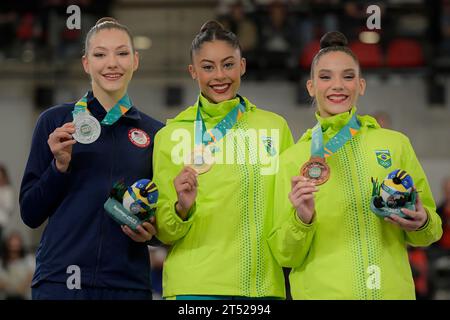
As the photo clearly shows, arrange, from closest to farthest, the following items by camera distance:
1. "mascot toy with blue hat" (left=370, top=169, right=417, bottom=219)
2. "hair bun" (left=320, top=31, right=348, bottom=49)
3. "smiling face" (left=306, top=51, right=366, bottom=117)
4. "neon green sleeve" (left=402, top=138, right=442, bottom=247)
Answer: "mascot toy with blue hat" (left=370, top=169, right=417, bottom=219), "neon green sleeve" (left=402, top=138, right=442, bottom=247), "smiling face" (left=306, top=51, right=366, bottom=117), "hair bun" (left=320, top=31, right=348, bottom=49)

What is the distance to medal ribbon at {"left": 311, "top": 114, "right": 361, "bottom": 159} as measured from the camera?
309 centimetres

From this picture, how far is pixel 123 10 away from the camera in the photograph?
6.09 meters

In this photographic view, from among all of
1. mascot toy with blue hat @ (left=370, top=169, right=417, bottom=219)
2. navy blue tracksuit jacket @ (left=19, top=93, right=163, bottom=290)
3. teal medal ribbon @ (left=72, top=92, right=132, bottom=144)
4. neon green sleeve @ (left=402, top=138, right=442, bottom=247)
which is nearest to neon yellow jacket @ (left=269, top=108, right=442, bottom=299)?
neon green sleeve @ (left=402, top=138, right=442, bottom=247)

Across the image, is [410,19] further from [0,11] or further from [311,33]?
[0,11]

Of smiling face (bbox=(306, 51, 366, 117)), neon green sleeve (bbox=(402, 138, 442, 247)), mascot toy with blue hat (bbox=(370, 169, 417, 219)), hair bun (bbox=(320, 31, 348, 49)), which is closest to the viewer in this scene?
mascot toy with blue hat (bbox=(370, 169, 417, 219))

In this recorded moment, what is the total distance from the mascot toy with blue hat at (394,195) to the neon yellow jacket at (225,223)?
1.20 feet

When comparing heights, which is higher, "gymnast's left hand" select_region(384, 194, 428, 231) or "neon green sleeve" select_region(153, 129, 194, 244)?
"neon green sleeve" select_region(153, 129, 194, 244)

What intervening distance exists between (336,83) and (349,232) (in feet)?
1.51

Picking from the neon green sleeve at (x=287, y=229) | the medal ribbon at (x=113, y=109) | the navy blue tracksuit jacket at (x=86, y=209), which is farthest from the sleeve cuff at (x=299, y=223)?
the medal ribbon at (x=113, y=109)

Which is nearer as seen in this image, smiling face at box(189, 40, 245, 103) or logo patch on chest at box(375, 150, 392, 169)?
logo patch on chest at box(375, 150, 392, 169)

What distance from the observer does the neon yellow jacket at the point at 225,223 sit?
3.12 meters

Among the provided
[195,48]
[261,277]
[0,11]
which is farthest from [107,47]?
[0,11]

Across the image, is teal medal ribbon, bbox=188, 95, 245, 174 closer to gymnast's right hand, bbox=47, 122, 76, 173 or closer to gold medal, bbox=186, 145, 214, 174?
gold medal, bbox=186, 145, 214, 174

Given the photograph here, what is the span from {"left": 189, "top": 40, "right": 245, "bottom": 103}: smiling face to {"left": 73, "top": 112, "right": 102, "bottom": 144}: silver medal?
14.0 inches
